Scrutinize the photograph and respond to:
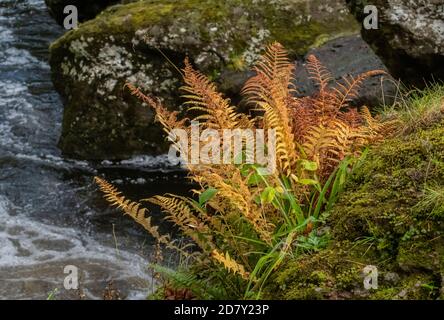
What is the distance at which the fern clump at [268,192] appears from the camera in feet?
10.6

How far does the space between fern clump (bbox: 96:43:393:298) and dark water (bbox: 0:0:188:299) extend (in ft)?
6.80

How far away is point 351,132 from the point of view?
12.1ft

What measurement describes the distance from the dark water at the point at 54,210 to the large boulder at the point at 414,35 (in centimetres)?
274

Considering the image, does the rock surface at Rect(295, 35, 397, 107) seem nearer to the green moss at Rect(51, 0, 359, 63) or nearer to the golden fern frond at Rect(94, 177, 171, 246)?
the green moss at Rect(51, 0, 359, 63)

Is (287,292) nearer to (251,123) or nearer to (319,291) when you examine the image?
(319,291)

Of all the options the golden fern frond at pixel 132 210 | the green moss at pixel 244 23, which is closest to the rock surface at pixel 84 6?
the green moss at pixel 244 23

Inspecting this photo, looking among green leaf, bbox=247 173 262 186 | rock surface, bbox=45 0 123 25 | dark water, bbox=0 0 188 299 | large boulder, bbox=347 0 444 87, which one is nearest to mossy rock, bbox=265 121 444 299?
green leaf, bbox=247 173 262 186

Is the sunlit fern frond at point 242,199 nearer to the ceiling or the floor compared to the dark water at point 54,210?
nearer to the ceiling

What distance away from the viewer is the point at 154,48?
687cm

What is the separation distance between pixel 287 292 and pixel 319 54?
166 inches

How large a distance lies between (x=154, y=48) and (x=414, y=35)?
2.91 metres

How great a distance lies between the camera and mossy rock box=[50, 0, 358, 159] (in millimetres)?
6762

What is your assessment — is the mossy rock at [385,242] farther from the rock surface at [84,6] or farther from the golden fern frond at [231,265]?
the rock surface at [84,6]
